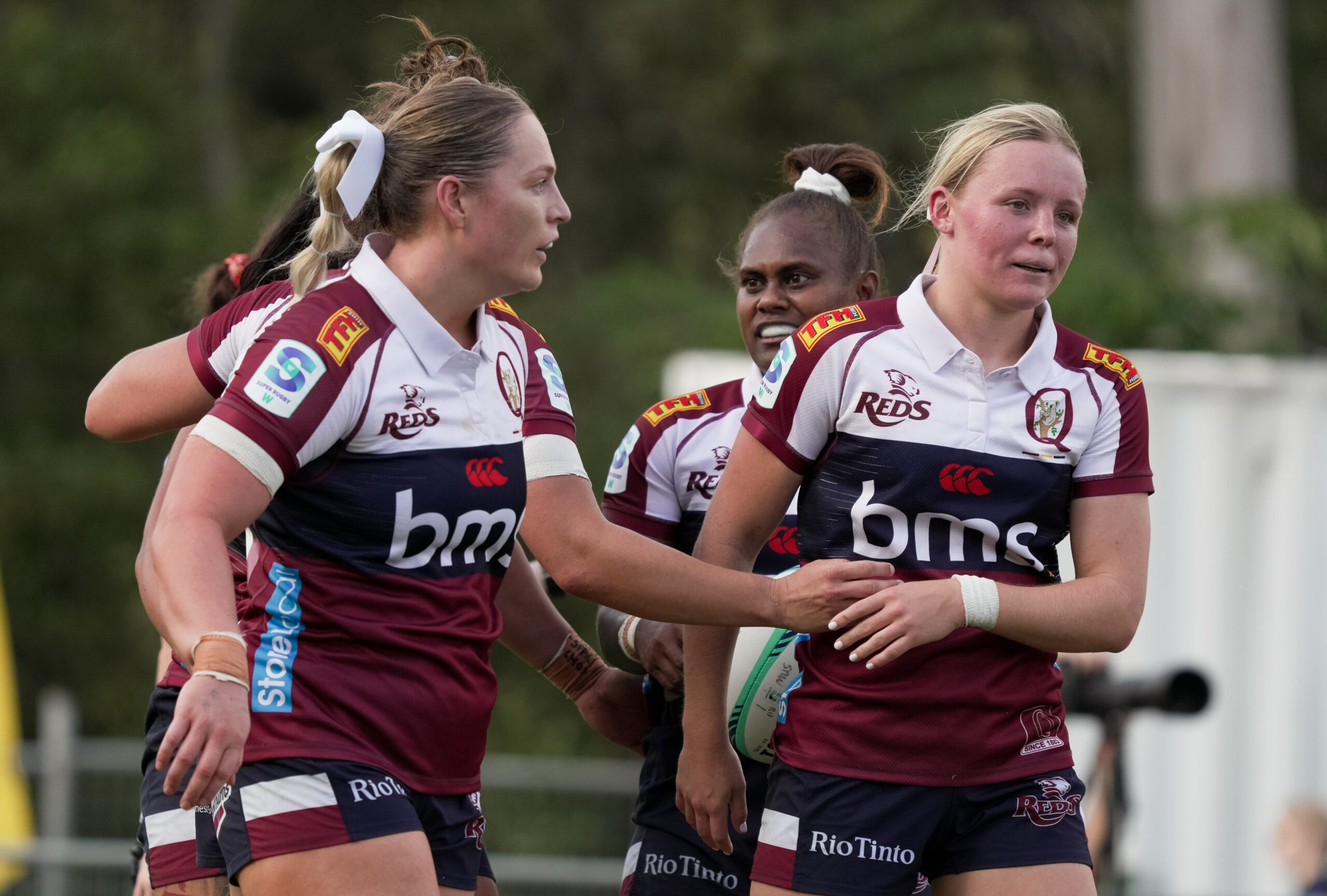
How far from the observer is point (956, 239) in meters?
3.10

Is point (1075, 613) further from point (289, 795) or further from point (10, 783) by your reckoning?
point (10, 783)

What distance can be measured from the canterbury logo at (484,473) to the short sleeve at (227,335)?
0.47 metres

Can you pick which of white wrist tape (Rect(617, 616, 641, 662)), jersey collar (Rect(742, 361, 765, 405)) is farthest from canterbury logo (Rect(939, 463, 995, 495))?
white wrist tape (Rect(617, 616, 641, 662))

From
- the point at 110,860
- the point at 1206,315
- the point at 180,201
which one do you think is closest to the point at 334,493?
the point at 110,860

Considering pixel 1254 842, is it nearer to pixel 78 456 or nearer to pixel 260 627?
pixel 260 627

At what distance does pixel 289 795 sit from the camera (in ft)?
8.86

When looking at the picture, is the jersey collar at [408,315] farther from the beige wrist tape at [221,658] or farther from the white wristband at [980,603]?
the white wristband at [980,603]

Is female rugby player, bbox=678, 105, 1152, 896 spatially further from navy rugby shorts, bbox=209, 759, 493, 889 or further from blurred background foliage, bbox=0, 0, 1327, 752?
blurred background foliage, bbox=0, 0, 1327, 752

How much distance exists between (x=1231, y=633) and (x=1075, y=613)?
5.19 m

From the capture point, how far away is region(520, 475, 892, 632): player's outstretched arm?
2.97 m

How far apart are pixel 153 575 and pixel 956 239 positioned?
153cm

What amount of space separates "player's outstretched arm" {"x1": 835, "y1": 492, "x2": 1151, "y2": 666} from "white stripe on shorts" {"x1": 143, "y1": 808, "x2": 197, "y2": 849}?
4.38 feet

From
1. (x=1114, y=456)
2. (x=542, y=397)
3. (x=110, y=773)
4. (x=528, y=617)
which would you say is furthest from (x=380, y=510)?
(x=110, y=773)

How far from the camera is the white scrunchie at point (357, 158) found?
2.89 metres
